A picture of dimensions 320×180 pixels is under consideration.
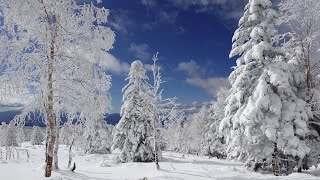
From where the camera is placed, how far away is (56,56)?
49.8 feet

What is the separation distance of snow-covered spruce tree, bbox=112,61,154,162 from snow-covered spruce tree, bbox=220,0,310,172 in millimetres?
14895

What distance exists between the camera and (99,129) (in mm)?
49000

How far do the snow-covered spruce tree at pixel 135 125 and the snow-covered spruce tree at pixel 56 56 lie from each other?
65.1 feet

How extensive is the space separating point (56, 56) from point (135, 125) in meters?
22.0

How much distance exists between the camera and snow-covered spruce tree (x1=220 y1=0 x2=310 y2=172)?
2009 cm

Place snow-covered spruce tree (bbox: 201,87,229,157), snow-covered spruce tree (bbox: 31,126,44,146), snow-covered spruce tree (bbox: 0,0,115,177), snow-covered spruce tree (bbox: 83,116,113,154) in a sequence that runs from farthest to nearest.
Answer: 1. snow-covered spruce tree (bbox: 31,126,44,146)
2. snow-covered spruce tree (bbox: 201,87,229,157)
3. snow-covered spruce tree (bbox: 83,116,113,154)
4. snow-covered spruce tree (bbox: 0,0,115,177)

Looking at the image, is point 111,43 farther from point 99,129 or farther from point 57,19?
point 99,129

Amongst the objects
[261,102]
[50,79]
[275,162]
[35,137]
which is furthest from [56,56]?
[35,137]

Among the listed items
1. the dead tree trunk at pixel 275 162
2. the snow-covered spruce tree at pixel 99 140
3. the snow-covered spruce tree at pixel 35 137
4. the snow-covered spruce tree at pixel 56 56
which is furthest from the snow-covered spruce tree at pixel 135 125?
the snow-covered spruce tree at pixel 35 137

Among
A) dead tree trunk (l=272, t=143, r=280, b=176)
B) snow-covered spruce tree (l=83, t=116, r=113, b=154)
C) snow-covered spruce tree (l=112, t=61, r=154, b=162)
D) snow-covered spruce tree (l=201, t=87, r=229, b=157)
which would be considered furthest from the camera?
snow-covered spruce tree (l=201, t=87, r=229, b=157)

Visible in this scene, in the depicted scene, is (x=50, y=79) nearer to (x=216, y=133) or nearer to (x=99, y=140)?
(x=99, y=140)

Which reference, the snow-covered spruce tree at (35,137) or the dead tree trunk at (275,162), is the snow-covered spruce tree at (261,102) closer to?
the dead tree trunk at (275,162)

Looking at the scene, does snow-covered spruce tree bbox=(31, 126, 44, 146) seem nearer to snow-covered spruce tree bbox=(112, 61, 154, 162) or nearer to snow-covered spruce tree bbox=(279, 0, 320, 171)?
snow-covered spruce tree bbox=(112, 61, 154, 162)

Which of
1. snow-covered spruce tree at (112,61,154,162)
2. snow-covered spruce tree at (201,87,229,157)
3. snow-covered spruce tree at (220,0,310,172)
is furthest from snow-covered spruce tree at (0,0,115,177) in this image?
snow-covered spruce tree at (201,87,229,157)
